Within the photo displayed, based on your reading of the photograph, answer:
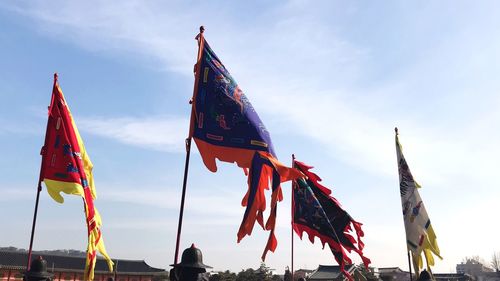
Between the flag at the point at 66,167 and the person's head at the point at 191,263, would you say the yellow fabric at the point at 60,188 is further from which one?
the person's head at the point at 191,263

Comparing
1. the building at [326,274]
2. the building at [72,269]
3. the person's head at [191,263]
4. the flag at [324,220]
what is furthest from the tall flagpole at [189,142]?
the building at [326,274]

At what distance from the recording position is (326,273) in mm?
65062

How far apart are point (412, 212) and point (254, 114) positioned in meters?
10.8

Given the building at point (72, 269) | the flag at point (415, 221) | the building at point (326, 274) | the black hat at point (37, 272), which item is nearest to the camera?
the black hat at point (37, 272)

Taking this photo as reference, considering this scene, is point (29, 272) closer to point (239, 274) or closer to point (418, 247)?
point (418, 247)

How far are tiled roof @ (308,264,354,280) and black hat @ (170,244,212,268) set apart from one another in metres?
58.6

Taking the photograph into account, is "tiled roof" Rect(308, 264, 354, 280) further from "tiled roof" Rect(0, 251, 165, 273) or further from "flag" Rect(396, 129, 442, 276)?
"flag" Rect(396, 129, 442, 276)

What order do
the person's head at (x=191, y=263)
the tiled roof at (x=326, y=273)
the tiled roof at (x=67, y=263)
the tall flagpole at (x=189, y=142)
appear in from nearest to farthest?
the person's head at (x=191, y=263) < the tall flagpole at (x=189, y=142) < the tiled roof at (x=67, y=263) < the tiled roof at (x=326, y=273)

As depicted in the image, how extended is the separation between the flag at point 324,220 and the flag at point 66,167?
652 centimetres

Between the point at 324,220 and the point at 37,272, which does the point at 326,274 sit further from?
the point at 37,272

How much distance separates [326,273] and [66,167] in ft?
188

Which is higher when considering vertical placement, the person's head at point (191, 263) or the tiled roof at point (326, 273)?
the person's head at point (191, 263)

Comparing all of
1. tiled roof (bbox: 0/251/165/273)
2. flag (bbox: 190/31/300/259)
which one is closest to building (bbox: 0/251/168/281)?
tiled roof (bbox: 0/251/165/273)

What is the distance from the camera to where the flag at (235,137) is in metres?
9.88
